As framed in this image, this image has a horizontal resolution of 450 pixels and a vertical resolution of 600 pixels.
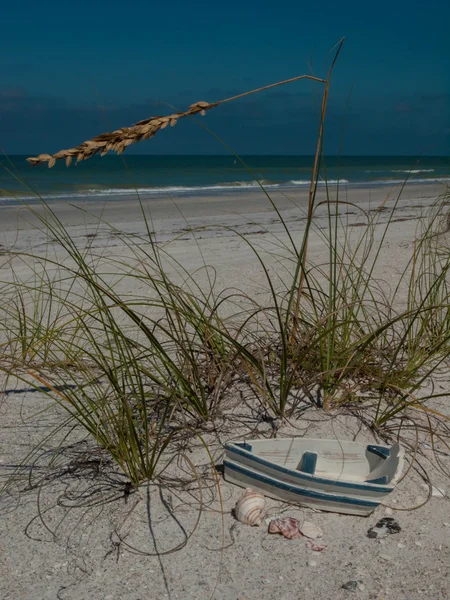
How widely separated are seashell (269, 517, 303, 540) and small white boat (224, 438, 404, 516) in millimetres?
85

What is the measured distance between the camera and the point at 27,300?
4.20 m

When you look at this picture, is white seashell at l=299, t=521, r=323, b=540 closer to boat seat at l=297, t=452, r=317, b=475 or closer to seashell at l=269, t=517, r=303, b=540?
seashell at l=269, t=517, r=303, b=540

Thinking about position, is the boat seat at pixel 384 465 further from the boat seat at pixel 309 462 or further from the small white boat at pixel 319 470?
the boat seat at pixel 309 462

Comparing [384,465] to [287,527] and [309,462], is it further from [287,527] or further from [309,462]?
[287,527]

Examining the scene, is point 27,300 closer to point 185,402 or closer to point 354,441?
point 185,402

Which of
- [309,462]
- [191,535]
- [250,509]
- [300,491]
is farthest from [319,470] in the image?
[191,535]

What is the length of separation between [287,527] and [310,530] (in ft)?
0.21

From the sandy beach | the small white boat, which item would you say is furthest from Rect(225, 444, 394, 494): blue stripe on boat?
the sandy beach

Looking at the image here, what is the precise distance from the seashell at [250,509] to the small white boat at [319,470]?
64mm

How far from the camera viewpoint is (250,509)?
1.76 metres

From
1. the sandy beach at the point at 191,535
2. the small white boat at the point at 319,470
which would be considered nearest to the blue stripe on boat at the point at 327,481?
the small white boat at the point at 319,470

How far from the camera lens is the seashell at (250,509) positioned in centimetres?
176

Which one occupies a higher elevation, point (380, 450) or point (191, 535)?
point (380, 450)

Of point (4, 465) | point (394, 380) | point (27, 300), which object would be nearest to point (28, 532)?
point (4, 465)
